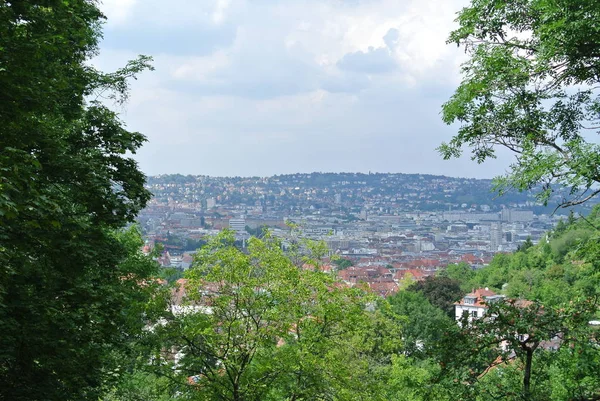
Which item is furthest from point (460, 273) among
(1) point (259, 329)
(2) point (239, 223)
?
(2) point (239, 223)

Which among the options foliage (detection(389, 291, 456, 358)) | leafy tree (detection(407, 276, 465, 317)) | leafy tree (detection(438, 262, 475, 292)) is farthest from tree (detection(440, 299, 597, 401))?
leafy tree (detection(438, 262, 475, 292))

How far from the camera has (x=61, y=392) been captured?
6.38 metres

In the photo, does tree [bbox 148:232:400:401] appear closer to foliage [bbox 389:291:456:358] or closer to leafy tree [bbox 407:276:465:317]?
foliage [bbox 389:291:456:358]

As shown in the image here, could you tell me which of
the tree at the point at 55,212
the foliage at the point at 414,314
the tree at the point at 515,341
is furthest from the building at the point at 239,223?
the tree at the point at 515,341

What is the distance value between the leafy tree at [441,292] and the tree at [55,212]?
35.2 metres

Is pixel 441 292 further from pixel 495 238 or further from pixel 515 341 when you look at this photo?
pixel 495 238

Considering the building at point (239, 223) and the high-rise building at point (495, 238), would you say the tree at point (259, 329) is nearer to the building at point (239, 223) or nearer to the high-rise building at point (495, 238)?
the building at point (239, 223)

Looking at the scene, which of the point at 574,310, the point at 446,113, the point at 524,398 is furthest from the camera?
the point at 446,113

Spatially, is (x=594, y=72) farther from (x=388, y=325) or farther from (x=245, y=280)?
(x=388, y=325)

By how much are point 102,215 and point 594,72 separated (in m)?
6.19

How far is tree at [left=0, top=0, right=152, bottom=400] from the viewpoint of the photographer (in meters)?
5.85

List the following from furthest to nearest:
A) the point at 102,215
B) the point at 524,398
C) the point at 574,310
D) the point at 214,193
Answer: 1. the point at 214,193
2. the point at 102,215
3. the point at 574,310
4. the point at 524,398

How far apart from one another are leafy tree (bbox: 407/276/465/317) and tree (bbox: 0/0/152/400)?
35242mm

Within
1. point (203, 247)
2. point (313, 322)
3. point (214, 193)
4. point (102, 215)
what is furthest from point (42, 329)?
point (214, 193)
